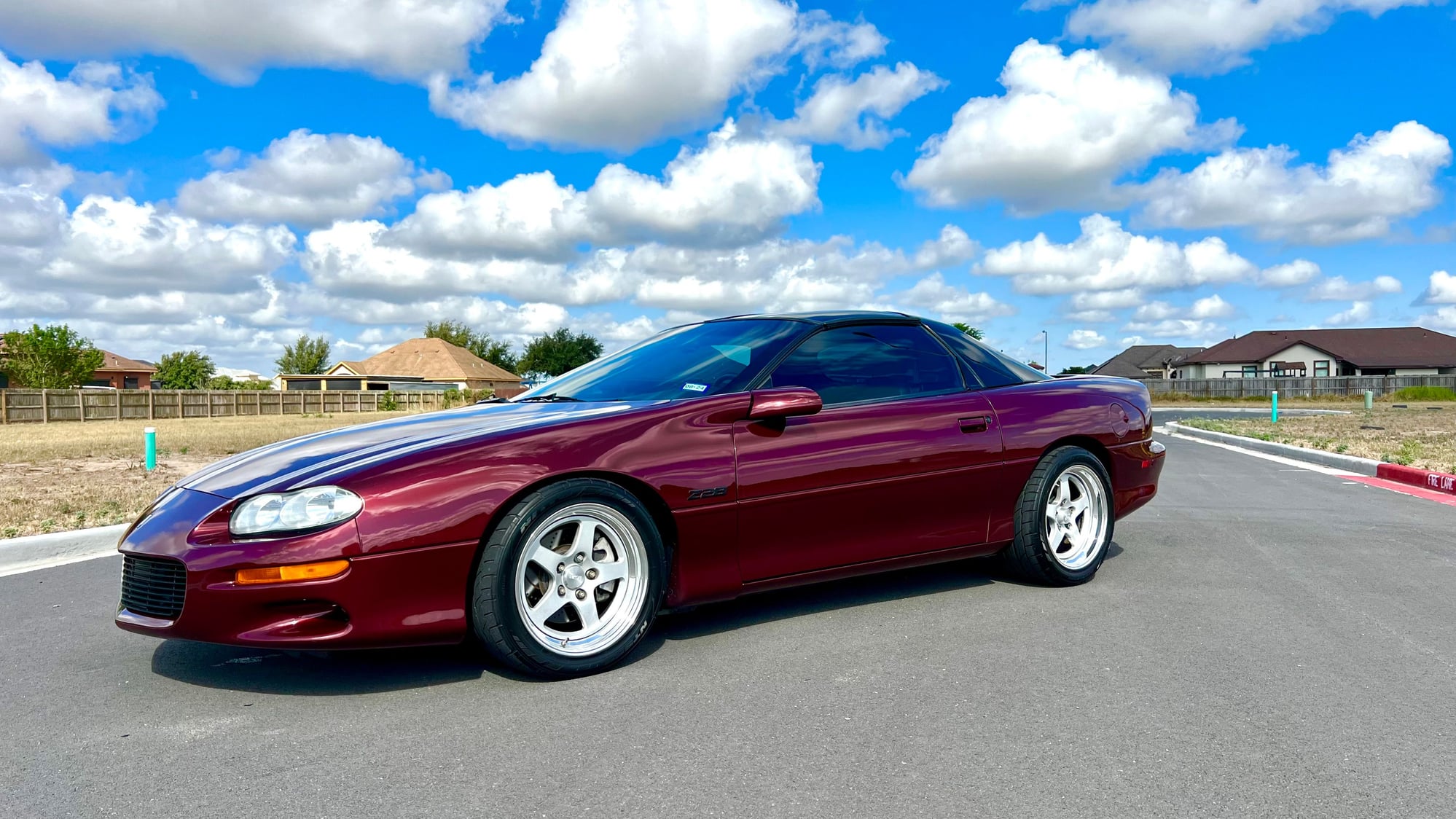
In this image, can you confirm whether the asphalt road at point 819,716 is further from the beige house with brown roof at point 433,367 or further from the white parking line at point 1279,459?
the beige house with brown roof at point 433,367

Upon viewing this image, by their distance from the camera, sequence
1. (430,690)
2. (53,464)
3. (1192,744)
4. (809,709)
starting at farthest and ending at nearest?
(53,464), (430,690), (809,709), (1192,744)

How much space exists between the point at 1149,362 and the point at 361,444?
10105 cm

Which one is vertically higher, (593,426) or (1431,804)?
(593,426)

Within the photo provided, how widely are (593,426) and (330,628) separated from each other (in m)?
1.11

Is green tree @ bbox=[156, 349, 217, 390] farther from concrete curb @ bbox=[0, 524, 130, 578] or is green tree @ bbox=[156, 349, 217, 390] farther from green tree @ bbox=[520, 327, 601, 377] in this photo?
concrete curb @ bbox=[0, 524, 130, 578]

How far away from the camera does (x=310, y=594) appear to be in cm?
335

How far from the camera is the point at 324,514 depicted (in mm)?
3389

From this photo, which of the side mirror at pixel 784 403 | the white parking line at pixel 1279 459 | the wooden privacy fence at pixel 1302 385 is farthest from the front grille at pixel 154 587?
the wooden privacy fence at pixel 1302 385

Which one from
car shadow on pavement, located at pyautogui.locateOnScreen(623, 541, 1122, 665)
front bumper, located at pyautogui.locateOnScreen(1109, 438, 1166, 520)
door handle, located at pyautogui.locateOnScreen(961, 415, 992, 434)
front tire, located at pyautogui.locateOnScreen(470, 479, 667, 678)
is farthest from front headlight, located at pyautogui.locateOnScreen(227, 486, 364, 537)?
front bumper, located at pyautogui.locateOnScreen(1109, 438, 1166, 520)

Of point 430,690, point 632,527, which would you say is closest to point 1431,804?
point 632,527

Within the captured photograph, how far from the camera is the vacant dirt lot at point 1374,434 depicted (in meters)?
13.2

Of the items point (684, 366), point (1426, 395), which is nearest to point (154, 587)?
point (684, 366)

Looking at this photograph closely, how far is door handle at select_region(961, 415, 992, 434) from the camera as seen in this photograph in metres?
4.81

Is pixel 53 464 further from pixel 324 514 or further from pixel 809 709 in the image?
pixel 809 709
